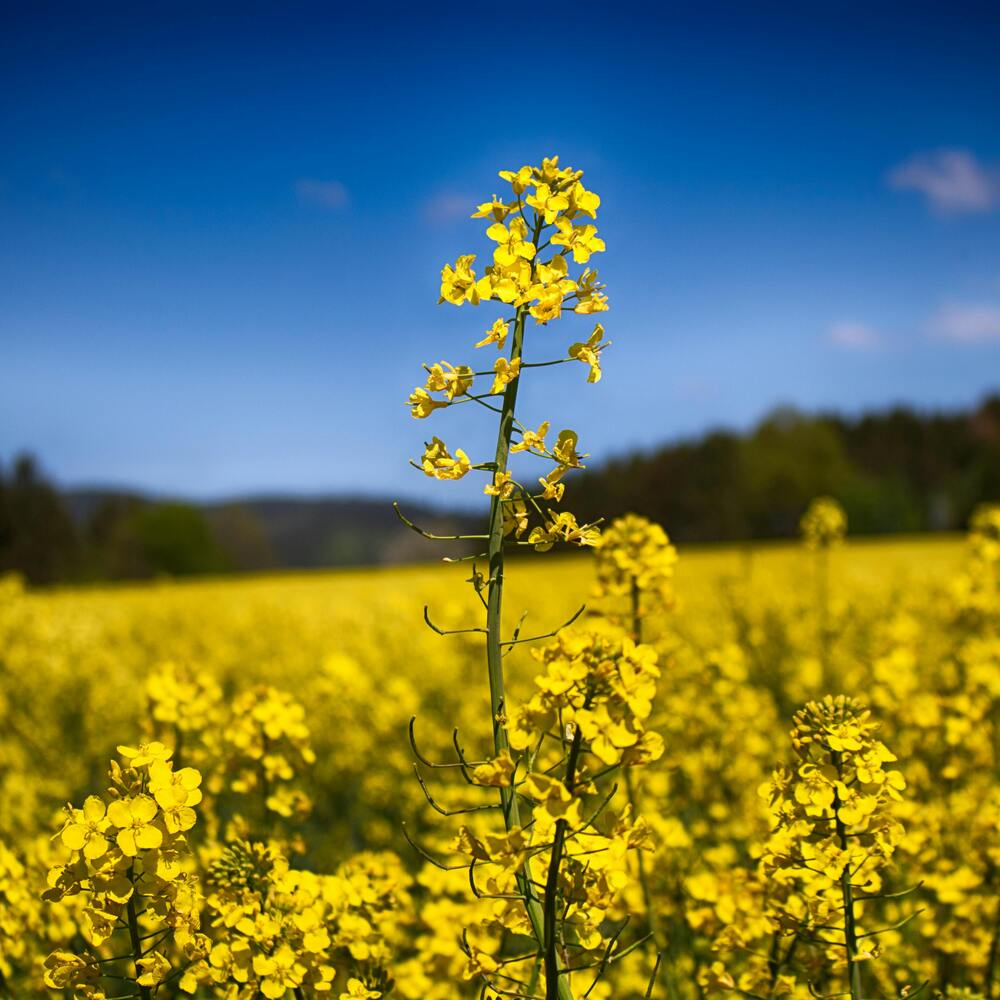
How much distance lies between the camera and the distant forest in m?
47.6

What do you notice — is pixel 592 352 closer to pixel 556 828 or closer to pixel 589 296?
pixel 589 296

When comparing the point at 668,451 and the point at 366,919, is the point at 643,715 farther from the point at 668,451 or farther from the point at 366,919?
the point at 668,451

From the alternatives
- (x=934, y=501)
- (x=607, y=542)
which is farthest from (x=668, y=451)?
(x=607, y=542)

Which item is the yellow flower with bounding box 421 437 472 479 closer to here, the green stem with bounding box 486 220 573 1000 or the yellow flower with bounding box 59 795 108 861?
the green stem with bounding box 486 220 573 1000

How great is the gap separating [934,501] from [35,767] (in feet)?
168

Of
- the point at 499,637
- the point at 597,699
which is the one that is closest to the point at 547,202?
the point at 499,637

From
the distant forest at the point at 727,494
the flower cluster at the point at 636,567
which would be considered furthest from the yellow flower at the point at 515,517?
the distant forest at the point at 727,494

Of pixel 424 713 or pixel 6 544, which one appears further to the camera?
pixel 6 544

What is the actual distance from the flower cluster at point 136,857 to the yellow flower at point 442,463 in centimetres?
77

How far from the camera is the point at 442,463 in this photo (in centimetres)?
189

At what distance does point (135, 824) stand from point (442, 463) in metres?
0.94

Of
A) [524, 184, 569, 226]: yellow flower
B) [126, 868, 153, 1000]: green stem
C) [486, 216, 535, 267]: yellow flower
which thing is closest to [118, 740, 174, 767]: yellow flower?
[126, 868, 153, 1000]: green stem

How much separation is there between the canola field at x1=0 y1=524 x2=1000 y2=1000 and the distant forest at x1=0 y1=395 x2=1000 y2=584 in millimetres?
35021

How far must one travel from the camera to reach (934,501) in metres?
50.7
